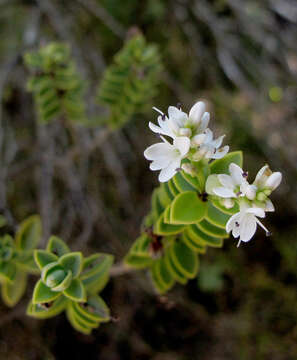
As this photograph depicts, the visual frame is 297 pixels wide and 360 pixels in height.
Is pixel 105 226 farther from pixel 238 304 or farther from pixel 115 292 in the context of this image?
pixel 238 304

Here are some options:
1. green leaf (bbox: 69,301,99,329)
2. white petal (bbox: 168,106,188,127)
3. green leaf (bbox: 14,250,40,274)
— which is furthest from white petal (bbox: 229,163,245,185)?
green leaf (bbox: 14,250,40,274)

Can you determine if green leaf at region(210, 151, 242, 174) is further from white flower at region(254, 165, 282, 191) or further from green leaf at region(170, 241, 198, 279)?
green leaf at region(170, 241, 198, 279)

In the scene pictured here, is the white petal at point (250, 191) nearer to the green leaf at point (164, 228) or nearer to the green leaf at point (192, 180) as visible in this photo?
the green leaf at point (192, 180)

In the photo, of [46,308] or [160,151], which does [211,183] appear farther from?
[46,308]

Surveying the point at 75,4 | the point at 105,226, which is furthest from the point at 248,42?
the point at 105,226

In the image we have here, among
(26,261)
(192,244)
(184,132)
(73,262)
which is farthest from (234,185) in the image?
(26,261)

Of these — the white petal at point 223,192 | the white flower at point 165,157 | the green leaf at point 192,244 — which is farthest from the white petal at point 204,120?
the green leaf at point 192,244
